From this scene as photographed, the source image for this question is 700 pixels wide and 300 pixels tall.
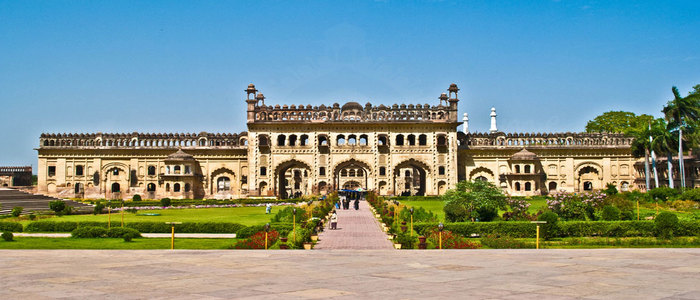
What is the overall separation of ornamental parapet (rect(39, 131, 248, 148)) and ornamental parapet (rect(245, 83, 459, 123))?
10.8ft

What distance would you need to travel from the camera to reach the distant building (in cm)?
5872

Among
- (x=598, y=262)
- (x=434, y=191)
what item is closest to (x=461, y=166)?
(x=434, y=191)

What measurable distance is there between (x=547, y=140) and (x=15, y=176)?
5000 cm

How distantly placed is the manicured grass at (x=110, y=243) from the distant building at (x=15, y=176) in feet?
150

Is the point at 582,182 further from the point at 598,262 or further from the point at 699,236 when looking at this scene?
the point at 598,262

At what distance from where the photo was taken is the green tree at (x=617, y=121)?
58.7 m

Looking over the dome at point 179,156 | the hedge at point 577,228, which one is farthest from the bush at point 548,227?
the dome at point 179,156

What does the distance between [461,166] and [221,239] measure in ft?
111

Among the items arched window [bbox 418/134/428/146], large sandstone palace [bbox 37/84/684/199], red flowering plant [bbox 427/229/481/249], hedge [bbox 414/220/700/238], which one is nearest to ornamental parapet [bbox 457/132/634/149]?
large sandstone palace [bbox 37/84/684/199]

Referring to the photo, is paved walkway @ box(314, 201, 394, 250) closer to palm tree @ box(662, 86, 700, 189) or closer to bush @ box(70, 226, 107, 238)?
bush @ box(70, 226, 107, 238)

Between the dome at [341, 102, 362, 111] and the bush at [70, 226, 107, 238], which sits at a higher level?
the dome at [341, 102, 362, 111]

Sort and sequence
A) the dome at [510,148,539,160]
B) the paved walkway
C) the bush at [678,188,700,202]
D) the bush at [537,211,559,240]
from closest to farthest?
1. the paved walkway
2. the bush at [537,211,559,240]
3. the bush at [678,188,700,202]
4. the dome at [510,148,539,160]

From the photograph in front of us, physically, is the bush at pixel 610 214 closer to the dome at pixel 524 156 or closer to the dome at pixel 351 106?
the dome at pixel 524 156

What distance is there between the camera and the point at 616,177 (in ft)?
165
